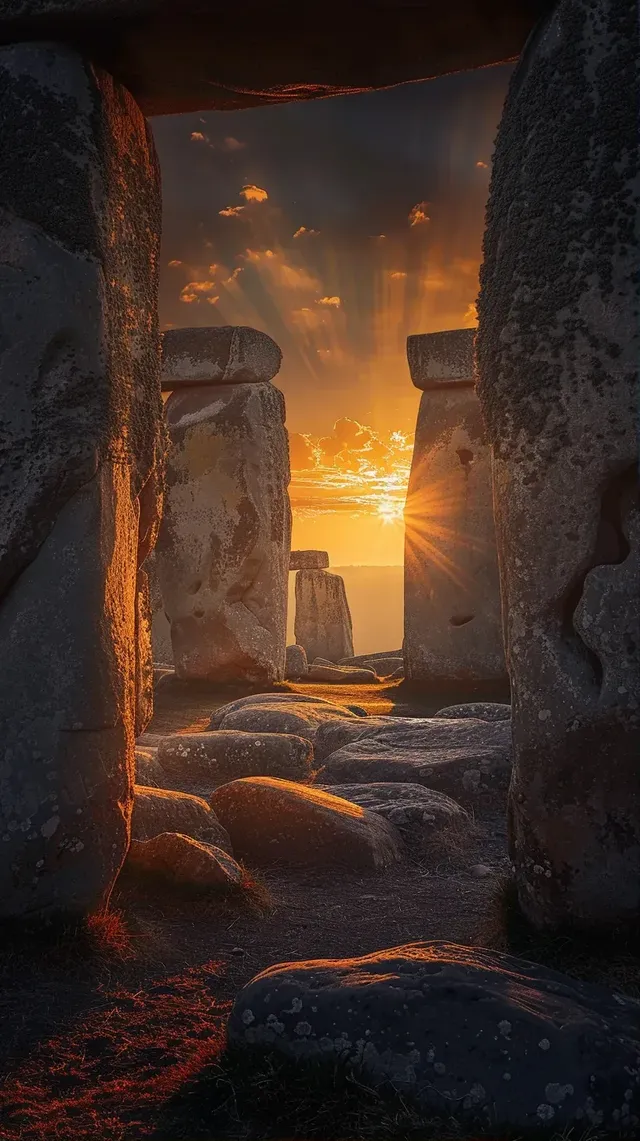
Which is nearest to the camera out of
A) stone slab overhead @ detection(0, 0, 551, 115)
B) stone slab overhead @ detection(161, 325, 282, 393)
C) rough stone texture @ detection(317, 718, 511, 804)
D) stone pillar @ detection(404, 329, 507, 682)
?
stone slab overhead @ detection(0, 0, 551, 115)

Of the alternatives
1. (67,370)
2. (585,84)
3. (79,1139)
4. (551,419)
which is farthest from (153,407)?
(79,1139)

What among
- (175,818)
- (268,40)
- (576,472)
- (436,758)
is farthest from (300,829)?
(268,40)

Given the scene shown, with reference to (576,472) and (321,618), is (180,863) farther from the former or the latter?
(321,618)

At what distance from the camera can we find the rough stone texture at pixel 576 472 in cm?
309

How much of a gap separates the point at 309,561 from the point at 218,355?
32.8 feet

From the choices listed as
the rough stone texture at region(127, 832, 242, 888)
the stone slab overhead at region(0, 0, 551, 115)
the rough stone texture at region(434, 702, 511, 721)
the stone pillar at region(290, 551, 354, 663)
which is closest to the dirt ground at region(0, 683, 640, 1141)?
the rough stone texture at region(127, 832, 242, 888)

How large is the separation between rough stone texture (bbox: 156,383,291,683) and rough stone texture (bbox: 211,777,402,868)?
607 cm

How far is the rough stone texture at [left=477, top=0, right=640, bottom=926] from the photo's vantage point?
10.1ft

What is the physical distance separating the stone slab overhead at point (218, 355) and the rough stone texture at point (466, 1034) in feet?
31.1

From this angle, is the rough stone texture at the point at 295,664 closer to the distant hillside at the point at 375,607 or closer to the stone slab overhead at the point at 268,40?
the stone slab overhead at the point at 268,40

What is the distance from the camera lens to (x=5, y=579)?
346 cm

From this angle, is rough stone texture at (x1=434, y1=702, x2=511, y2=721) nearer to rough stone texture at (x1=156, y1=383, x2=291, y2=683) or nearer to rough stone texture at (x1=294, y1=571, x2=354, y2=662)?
rough stone texture at (x1=156, y1=383, x2=291, y2=683)

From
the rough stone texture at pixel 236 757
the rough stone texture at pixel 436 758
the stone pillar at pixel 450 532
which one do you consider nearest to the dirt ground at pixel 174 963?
the rough stone texture at pixel 436 758

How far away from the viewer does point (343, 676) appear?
13344 mm
